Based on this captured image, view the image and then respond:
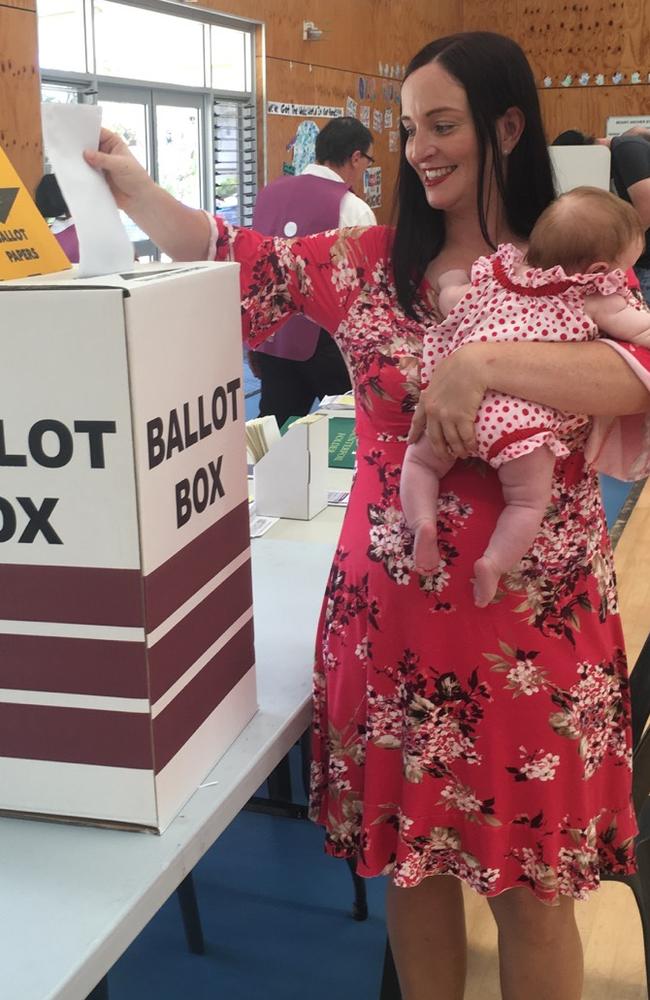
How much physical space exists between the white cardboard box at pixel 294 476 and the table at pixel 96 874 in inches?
35.9

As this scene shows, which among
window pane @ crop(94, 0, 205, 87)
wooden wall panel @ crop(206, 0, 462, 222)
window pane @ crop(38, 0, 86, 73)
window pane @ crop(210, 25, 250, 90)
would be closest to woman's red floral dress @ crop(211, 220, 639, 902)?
window pane @ crop(38, 0, 86, 73)

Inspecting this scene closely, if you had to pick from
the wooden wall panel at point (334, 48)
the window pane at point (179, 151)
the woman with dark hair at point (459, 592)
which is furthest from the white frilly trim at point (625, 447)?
the window pane at point (179, 151)

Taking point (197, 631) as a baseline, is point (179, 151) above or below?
above

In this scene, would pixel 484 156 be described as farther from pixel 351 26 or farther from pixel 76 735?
pixel 351 26

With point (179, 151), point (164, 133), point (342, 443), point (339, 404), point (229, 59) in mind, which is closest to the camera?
point (342, 443)

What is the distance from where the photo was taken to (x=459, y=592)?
→ 136 cm

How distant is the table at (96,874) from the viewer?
86 centimetres

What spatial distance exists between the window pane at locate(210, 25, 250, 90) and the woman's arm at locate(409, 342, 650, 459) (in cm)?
704

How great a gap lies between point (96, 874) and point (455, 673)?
582mm

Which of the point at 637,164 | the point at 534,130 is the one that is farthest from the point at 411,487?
the point at 637,164

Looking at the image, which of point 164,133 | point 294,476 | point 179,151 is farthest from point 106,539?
point 179,151

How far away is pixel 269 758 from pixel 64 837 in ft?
0.90

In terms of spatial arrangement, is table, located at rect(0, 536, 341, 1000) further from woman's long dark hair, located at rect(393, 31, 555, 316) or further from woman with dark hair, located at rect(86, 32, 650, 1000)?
woman's long dark hair, located at rect(393, 31, 555, 316)

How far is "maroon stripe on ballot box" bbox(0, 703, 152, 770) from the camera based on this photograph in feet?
3.18
